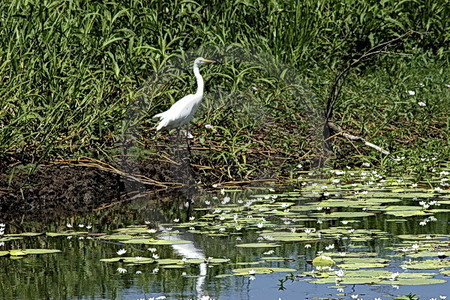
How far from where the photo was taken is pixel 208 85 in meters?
8.65

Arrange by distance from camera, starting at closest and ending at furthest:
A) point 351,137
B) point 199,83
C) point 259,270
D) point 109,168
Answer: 1. point 259,270
2. point 109,168
3. point 199,83
4. point 351,137

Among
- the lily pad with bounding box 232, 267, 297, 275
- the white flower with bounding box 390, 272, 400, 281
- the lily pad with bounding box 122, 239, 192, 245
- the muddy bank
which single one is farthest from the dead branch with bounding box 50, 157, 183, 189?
the white flower with bounding box 390, 272, 400, 281

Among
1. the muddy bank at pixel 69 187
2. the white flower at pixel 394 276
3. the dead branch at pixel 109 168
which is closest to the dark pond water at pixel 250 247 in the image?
the white flower at pixel 394 276

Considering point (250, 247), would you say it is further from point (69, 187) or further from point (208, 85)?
point (208, 85)

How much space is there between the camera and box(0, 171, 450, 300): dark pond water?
4.07m

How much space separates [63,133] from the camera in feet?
24.5

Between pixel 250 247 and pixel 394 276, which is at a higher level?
pixel 250 247

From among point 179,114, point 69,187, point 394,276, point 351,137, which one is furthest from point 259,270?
point 351,137

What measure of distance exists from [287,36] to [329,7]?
170 centimetres

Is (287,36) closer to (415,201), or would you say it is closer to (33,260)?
(415,201)

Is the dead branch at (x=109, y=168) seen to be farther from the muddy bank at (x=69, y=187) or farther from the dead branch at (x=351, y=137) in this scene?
the dead branch at (x=351, y=137)

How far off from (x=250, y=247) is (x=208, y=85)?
3806 millimetres

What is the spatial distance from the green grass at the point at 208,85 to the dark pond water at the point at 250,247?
93cm

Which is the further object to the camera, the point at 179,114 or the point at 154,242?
the point at 179,114
